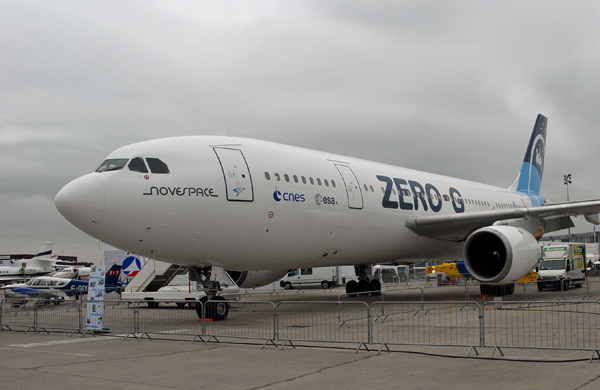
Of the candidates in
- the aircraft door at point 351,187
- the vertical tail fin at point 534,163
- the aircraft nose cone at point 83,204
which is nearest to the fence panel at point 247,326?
the aircraft nose cone at point 83,204

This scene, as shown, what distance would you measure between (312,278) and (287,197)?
2349 centimetres

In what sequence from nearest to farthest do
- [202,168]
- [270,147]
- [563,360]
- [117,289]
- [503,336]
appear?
[563,360] → [503,336] → [202,168] → [270,147] → [117,289]

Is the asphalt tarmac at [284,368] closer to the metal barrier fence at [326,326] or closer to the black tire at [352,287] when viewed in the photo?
the metal barrier fence at [326,326]

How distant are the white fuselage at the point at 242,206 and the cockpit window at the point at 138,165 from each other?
0.35ft

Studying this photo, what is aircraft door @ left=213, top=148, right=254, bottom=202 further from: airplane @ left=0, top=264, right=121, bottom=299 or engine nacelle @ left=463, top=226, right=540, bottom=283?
airplane @ left=0, top=264, right=121, bottom=299

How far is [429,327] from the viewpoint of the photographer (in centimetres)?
1007

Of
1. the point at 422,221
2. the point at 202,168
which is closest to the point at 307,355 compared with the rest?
the point at 202,168

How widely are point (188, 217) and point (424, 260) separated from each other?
32.6 ft

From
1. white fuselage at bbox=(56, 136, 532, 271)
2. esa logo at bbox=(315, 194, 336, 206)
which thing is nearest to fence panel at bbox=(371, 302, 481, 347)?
white fuselage at bbox=(56, 136, 532, 271)

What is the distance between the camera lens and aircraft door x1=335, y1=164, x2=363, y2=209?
45.6 ft

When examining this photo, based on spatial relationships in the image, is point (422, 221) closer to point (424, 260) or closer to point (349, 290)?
point (424, 260)

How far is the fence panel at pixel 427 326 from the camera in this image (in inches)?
340

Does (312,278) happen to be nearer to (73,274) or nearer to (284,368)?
(73,274)

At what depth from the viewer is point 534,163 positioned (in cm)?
2555
